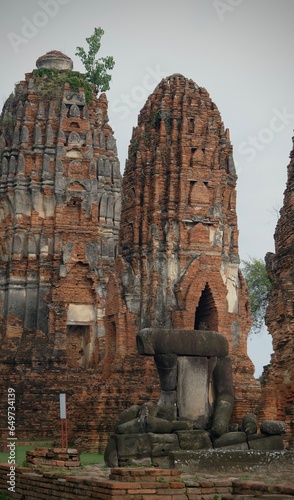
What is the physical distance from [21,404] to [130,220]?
727 cm

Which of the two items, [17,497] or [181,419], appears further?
[181,419]

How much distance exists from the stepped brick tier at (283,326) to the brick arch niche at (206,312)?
941 centimetres

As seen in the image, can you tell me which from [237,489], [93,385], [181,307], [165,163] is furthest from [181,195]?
[237,489]

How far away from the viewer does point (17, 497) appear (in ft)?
52.6

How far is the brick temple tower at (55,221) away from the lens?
109 feet

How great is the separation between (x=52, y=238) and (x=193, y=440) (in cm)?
1776

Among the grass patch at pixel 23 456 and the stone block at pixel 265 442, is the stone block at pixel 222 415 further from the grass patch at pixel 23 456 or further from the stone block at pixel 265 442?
the grass patch at pixel 23 456

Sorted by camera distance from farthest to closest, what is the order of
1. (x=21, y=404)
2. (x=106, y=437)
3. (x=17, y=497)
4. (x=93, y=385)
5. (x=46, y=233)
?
1. (x=46, y=233)
2. (x=21, y=404)
3. (x=93, y=385)
4. (x=106, y=437)
5. (x=17, y=497)

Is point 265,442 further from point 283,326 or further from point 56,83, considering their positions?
point 56,83

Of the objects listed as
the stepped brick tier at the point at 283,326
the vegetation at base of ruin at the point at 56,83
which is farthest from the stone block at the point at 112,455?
the vegetation at base of ruin at the point at 56,83

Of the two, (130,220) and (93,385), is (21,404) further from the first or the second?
(130,220)

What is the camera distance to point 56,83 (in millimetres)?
35906

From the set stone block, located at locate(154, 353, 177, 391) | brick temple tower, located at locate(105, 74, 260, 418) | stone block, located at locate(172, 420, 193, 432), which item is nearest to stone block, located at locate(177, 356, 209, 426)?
stone block, located at locate(154, 353, 177, 391)

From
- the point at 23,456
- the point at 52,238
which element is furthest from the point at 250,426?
the point at 52,238
